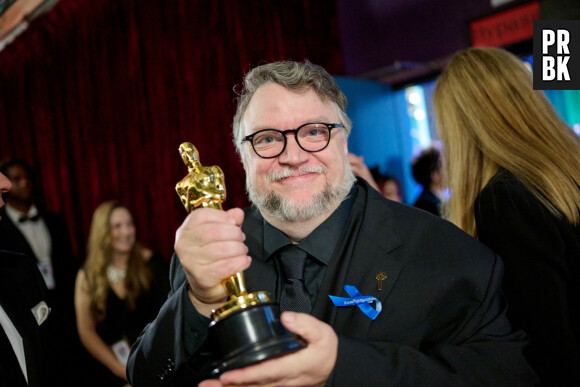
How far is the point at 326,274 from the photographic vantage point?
1.46 metres

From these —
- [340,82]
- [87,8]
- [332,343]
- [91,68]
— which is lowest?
[332,343]

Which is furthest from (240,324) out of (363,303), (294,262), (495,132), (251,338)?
(495,132)

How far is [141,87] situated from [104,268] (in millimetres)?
2277

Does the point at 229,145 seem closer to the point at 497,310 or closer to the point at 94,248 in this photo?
the point at 94,248

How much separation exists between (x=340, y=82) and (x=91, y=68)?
9.97ft

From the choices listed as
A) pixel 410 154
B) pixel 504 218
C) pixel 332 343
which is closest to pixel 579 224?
pixel 504 218

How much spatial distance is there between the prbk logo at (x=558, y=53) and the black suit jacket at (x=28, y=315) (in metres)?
2.25

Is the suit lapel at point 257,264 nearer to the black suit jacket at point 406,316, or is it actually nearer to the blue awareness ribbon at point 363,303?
the black suit jacket at point 406,316

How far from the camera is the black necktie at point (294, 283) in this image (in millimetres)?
1469

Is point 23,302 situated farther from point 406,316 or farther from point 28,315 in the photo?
point 406,316

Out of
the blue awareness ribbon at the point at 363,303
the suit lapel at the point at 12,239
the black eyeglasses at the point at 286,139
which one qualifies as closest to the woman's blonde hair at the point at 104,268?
the suit lapel at the point at 12,239

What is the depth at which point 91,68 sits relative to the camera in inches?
229

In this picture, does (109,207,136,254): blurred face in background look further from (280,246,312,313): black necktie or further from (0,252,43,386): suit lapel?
(280,246,312,313): black necktie

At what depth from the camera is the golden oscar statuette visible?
37.3 inches
